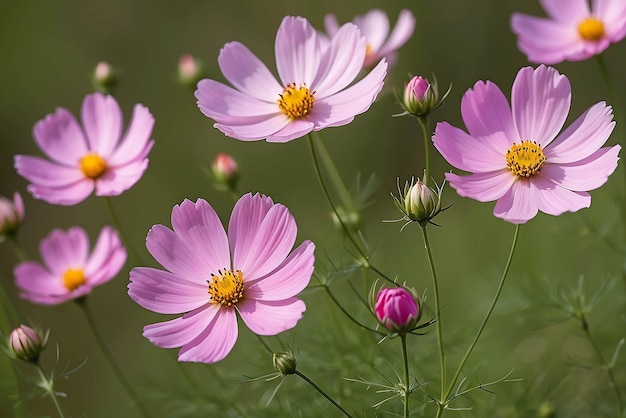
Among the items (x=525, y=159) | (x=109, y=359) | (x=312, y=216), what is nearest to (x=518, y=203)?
(x=525, y=159)

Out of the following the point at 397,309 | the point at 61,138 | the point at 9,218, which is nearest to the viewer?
the point at 397,309

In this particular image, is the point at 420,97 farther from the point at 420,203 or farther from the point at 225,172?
the point at 225,172

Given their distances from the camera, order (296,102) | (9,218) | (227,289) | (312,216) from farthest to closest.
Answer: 1. (312,216)
2. (9,218)
3. (296,102)
4. (227,289)

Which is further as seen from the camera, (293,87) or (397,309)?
(293,87)

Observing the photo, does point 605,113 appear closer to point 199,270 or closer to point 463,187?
point 463,187

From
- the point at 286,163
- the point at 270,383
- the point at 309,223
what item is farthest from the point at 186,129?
the point at 270,383

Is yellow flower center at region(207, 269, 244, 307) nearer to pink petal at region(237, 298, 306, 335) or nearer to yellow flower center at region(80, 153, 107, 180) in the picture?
pink petal at region(237, 298, 306, 335)

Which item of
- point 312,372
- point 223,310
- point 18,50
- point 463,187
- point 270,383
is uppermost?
point 18,50
